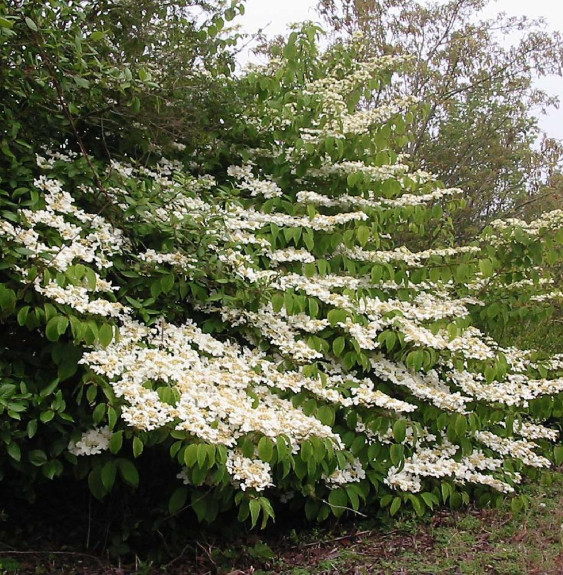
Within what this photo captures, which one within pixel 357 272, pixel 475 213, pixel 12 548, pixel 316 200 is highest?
pixel 475 213

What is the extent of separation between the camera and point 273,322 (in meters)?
3.20

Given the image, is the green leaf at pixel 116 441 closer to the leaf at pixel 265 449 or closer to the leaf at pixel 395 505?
the leaf at pixel 265 449

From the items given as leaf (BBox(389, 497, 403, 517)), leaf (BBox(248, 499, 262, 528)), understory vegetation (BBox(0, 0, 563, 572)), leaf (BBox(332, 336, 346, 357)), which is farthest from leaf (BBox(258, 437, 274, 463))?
leaf (BBox(389, 497, 403, 517))

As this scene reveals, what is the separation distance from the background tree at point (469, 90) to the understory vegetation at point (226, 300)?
404 cm

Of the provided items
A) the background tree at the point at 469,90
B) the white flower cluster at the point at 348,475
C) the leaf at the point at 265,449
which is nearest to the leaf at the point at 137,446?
the leaf at the point at 265,449

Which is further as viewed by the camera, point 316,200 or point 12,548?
point 316,200

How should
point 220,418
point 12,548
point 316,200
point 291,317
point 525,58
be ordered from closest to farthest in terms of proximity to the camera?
point 220,418 → point 12,548 → point 291,317 → point 316,200 → point 525,58

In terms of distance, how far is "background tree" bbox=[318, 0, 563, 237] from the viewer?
25.6 ft

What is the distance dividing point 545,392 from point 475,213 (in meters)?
4.91

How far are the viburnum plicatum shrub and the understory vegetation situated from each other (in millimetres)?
13

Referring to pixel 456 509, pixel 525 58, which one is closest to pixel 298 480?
pixel 456 509

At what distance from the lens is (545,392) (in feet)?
12.0

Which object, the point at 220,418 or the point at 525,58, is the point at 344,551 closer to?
the point at 220,418

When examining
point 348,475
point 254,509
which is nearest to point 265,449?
point 254,509
